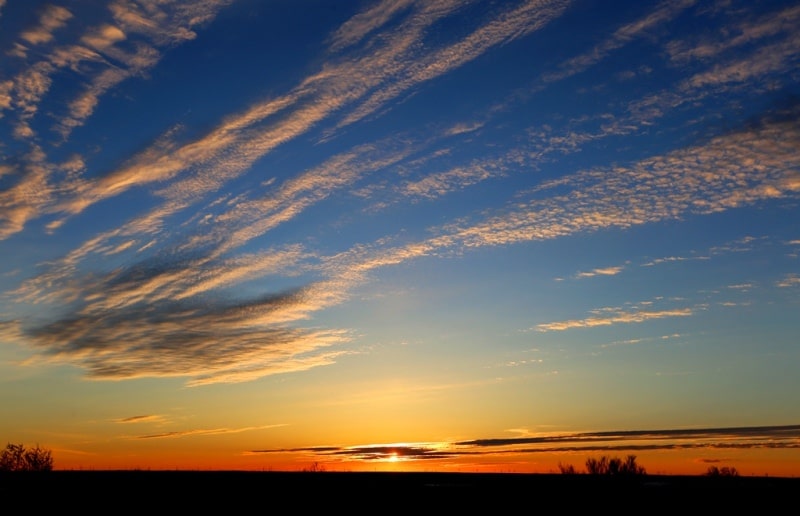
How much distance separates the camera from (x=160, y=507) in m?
30.7

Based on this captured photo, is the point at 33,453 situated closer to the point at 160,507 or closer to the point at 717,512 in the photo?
the point at 160,507

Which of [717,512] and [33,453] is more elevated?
[33,453]

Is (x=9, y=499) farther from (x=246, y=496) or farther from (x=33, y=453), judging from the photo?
(x=33, y=453)

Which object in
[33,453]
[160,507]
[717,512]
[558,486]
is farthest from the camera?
[33,453]

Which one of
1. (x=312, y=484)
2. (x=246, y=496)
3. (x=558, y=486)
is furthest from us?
(x=312, y=484)

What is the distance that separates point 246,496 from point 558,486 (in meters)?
16.7

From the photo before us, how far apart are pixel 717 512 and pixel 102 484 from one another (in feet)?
106

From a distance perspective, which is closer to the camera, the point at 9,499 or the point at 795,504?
the point at 795,504

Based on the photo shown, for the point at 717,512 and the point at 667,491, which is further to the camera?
the point at 667,491

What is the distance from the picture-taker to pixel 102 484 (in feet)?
142

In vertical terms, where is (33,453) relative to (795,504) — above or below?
above

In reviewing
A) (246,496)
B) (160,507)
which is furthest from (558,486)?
(160,507)

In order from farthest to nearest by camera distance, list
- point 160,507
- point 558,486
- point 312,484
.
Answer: point 312,484, point 558,486, point 160,507

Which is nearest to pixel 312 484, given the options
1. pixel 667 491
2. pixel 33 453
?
pixel 667 491
